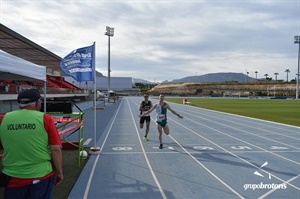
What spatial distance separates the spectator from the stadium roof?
40.9ft

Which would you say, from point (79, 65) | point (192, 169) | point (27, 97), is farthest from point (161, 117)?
point (27, 97)

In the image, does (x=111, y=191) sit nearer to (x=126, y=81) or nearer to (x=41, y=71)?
(x=41, y=71)

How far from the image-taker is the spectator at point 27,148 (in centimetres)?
305

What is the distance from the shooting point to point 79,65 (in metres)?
8.81

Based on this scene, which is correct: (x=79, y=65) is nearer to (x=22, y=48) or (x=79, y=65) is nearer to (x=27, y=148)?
(x=27, y=148)

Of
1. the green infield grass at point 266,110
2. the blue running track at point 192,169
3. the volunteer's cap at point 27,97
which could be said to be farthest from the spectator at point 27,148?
the green infield grass at point 266,110

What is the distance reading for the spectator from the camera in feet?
10.0

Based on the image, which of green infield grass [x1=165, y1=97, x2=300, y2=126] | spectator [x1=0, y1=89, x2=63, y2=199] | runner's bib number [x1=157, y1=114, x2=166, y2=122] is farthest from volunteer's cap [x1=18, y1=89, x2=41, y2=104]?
green infield grass [x1=165, y1=97, x2=300, y2=126]

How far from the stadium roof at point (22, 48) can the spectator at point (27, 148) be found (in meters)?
12.5

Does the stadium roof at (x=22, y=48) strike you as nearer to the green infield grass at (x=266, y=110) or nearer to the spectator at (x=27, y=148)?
the spectator at (x=27, y=148)

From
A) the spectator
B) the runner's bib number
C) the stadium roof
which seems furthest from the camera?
the stadium roof

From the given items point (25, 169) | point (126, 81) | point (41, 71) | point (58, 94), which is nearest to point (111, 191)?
point (25, 169)

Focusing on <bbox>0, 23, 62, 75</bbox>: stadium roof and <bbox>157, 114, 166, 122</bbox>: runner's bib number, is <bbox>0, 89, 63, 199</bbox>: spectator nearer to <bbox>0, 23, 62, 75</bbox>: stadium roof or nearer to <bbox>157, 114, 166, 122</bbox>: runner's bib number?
<bbox>157, 114, 166, 122</bbox>: runner's bib number

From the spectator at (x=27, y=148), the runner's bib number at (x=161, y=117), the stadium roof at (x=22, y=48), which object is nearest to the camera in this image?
the spectator at (x=27, y=148)
